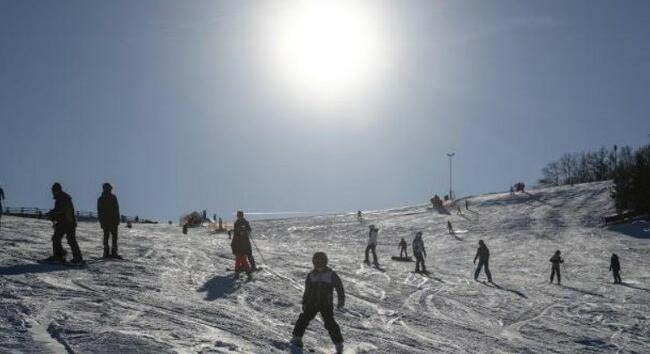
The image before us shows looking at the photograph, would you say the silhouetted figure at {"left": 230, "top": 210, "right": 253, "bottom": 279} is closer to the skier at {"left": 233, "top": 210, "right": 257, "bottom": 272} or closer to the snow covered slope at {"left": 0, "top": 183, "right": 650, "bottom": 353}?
the skier at {"left": 233, "top": 210, "right": 257, "bottom": 272}

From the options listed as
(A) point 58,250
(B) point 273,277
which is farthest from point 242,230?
(A) point 58,250

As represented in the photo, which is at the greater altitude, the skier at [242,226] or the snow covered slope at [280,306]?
the skier at [242,226]

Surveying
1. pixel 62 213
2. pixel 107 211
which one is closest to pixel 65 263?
pixel 62 213

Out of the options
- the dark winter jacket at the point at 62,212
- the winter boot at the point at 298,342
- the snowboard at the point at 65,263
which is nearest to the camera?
the winter boot at the point at 298,342

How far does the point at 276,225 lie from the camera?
192ft

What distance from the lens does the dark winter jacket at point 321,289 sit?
9.67 meters

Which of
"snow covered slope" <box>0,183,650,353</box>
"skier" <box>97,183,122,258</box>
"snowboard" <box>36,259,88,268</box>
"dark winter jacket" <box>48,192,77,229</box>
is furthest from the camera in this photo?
"skier" <box>97,183,122,258</box>

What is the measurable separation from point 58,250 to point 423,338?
9.22m

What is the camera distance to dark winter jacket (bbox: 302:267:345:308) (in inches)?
381

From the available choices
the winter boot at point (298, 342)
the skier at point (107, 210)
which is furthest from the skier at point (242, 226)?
the winter boot at point (298, 342)

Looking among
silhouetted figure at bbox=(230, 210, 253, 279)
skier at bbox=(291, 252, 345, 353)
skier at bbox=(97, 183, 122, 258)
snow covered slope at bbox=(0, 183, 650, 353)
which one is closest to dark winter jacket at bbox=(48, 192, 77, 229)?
snow covered slope at bbox=(0, 183, 650, 353)

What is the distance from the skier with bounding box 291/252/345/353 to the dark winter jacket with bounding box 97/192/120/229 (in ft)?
31.3

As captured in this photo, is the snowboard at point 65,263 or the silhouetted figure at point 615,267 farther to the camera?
the silhouetted figure at point 615,267

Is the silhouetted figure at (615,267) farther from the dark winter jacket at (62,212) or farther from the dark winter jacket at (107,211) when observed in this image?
the dark winter jacket at (62,212)
